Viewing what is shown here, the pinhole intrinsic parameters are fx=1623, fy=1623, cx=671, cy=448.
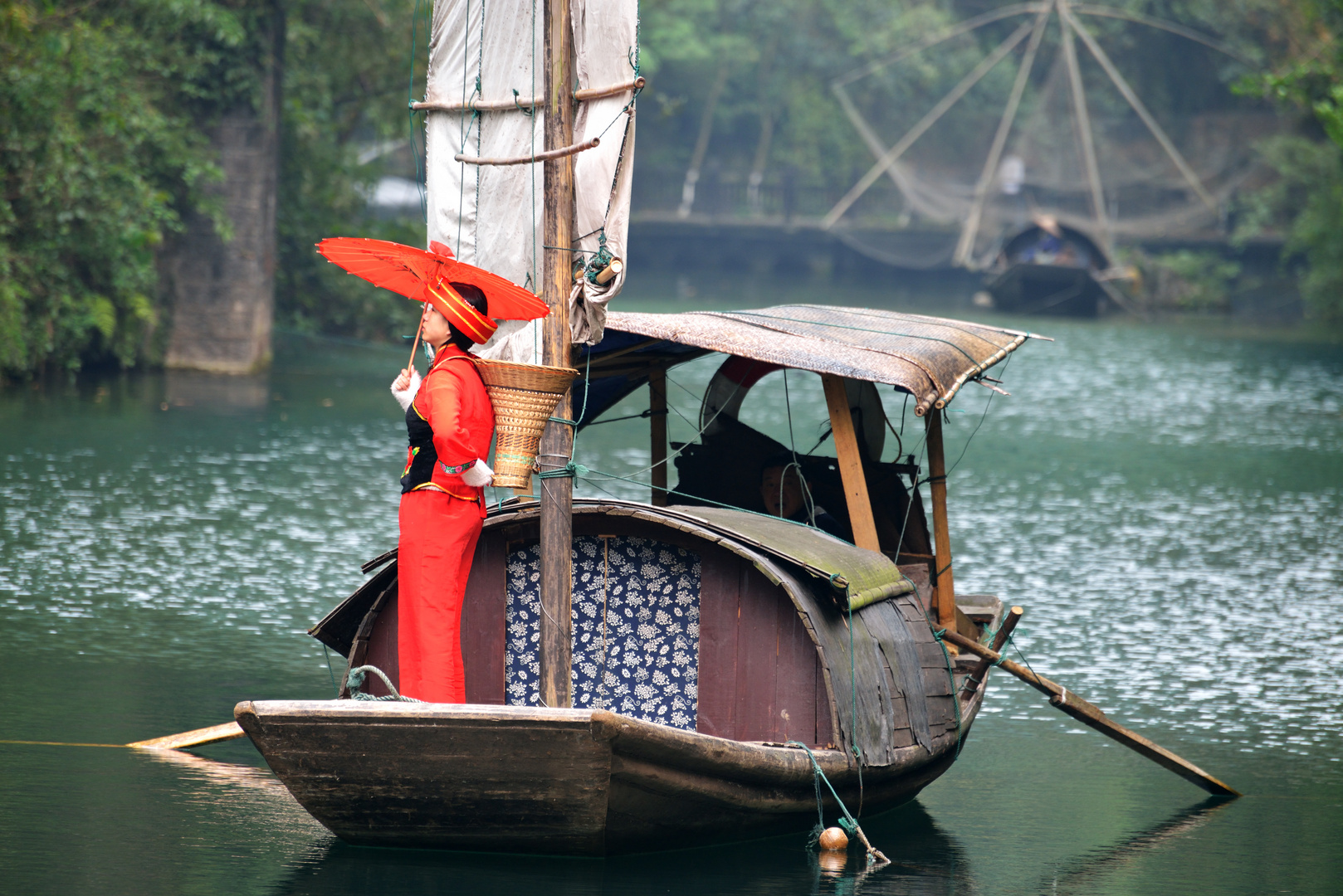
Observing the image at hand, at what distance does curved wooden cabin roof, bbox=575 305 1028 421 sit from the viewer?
629 cm

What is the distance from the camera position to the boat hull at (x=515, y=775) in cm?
502

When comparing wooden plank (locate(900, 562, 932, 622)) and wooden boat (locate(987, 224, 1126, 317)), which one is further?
wooden boat (locate(987, 224, 1126, 317))

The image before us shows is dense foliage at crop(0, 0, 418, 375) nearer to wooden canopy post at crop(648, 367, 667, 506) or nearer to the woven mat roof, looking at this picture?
wooden canopy post at crop(648, 367, 667, 506)

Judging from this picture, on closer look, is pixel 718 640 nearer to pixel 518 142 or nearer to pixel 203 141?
pixel 518 142

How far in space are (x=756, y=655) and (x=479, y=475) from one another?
1.32 meters

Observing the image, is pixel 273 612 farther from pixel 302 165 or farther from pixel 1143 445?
pixel 302 165

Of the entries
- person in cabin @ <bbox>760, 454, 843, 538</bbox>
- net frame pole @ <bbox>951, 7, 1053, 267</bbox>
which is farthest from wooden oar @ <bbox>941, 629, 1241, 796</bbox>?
net frame pole @ <bbox>951, 7, 1053, 267</bbox>

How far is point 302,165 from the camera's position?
24375mm

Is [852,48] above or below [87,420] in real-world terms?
above

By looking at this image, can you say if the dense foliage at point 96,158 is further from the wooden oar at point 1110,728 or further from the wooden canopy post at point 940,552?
the wooden oar at point 1110,728

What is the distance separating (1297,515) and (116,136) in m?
13.4

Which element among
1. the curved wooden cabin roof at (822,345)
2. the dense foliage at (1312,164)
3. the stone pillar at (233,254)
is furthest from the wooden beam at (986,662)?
the dense foliage at (1312,164)

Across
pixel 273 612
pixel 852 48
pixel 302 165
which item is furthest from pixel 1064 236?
pixel 273 612

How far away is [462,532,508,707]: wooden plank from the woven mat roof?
102 centimetres
